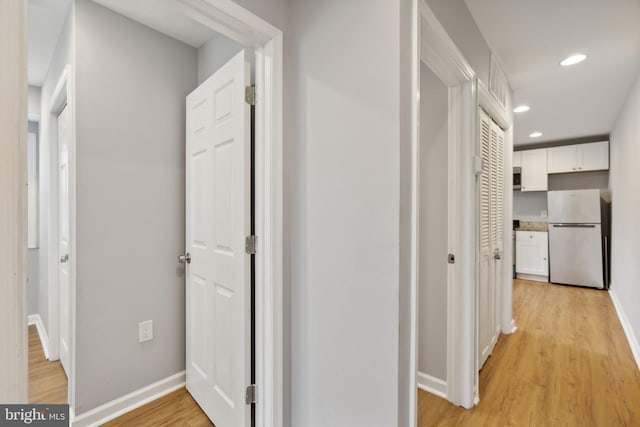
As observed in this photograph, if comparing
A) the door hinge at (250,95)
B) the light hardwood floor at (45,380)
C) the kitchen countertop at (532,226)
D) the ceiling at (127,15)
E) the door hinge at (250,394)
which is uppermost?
the ceiling at (127,15)

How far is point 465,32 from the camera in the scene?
1730mm

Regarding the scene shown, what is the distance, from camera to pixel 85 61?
1646mm

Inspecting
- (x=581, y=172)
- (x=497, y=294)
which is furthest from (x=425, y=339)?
(x=581, y=172)

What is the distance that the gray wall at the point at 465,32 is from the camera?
1434mm

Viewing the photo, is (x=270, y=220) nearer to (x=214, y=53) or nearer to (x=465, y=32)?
(x=214, y=53)

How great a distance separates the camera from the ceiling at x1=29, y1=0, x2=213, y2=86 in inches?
66.2

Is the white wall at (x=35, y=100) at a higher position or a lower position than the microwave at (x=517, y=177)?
higher

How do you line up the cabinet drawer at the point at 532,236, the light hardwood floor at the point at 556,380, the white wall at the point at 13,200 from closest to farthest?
the white wall at the point at 13,200, the light hardwood floor at the point at 556,380, the cabinet drawer at the point at 532,236

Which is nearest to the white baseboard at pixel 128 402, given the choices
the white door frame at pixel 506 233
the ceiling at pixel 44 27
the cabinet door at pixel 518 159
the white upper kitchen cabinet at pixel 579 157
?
the ceiling at pixel 44 27

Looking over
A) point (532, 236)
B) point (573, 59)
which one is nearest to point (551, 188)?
point (532, 236)

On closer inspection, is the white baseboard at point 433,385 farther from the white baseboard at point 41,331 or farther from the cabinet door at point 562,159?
the cabinet door at point 562,159

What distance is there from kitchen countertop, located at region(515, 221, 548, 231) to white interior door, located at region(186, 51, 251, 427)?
5.56 m

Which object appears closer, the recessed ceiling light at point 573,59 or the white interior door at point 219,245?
the white interior door at point 219,245

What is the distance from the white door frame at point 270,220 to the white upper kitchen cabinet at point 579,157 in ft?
18.7
